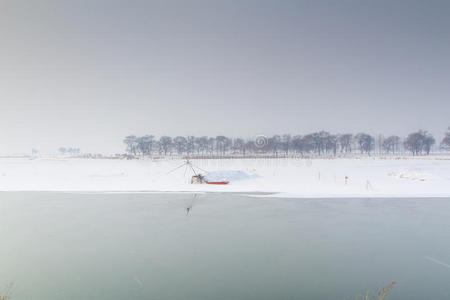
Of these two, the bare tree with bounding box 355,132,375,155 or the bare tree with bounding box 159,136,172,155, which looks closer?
the bare tree with bounding box 355,132,375,155

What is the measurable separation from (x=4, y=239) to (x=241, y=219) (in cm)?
1047

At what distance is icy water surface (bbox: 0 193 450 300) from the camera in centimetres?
752

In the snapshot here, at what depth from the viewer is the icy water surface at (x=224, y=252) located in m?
7.52

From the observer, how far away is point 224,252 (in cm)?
1002

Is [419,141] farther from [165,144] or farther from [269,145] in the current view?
[165,144]

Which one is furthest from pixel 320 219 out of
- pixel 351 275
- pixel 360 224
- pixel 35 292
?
pixel 35 292

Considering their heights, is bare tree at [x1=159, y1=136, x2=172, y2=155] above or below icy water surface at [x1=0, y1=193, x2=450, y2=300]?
above

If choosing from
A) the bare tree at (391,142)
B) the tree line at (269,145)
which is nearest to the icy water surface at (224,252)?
the tree line at (269,145)

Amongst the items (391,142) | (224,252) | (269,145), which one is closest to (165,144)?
(269,145)

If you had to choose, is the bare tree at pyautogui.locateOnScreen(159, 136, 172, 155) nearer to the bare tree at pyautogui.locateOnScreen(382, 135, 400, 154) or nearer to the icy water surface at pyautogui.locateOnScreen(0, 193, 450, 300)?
the bare tree at pyautogui.locateOnScreen(382, 135, 400, 154)

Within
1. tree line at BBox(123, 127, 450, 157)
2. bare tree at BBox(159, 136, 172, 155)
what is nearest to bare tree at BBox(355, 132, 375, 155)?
tree line at BBox(123, 127, 450, 157)

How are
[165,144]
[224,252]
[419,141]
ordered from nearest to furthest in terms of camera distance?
[224,252] → [419,141] → [165,144]

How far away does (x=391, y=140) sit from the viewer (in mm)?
131000

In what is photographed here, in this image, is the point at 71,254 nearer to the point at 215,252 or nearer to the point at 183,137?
the point at 215,252
